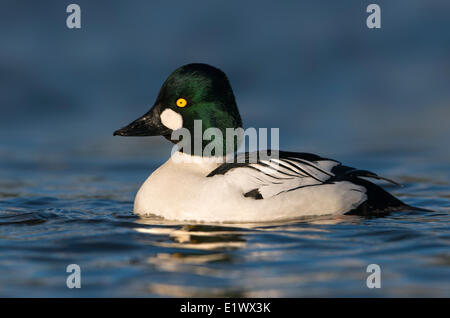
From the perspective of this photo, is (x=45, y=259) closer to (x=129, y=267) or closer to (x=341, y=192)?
(x=129, y=267)

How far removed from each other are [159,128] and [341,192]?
195 centimetres

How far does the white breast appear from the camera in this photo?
7.83 m

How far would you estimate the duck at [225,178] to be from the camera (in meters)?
7.89

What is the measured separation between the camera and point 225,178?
7969 mm

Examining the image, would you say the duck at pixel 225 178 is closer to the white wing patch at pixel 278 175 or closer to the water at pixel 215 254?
the white wing patch at pixel 278 175

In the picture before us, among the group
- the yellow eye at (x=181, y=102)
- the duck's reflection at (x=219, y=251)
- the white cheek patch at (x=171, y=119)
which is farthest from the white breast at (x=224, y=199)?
the yellow eye at (x=181, y=102)

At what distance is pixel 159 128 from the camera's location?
859cm

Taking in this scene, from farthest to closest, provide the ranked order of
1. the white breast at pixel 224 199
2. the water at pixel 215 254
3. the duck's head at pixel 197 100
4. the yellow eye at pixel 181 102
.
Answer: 1. the yellow eye at pixel 181 102
2. the duck's head at pixel 197 100
3. the white breast at pixel 224 199
4. the water at pixel 215 254

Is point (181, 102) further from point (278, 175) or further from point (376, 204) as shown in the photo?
point (376, 204)

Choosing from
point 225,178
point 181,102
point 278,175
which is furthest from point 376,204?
point 181,102

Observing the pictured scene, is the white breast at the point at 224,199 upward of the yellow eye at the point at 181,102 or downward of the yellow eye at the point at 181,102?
downward

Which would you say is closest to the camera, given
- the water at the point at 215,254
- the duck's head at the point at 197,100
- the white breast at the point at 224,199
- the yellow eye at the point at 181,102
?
the water at the point at 215,254

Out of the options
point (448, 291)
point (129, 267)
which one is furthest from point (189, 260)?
point (448, 291)

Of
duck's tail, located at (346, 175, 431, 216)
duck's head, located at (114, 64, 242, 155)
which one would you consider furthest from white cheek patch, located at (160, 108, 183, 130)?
duck's tail, located at (346, 175, 431, 216)
